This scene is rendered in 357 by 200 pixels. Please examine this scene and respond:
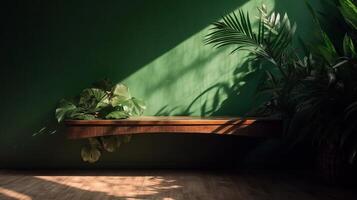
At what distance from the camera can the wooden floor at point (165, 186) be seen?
2715mm

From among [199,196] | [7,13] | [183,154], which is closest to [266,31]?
[183,154]

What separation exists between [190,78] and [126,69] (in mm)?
690

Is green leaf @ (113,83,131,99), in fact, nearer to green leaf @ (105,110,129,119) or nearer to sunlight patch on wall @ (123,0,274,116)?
sunlight patch on wall @ (123,0,274,116)

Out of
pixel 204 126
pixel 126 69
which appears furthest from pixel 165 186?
pixel 126 69

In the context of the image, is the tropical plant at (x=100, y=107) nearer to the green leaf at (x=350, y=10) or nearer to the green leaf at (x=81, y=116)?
the green leaf at (x=81, y=116)

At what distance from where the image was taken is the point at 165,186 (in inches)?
118

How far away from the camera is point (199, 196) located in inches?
106

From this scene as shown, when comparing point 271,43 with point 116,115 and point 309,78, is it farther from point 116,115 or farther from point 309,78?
point 116,115

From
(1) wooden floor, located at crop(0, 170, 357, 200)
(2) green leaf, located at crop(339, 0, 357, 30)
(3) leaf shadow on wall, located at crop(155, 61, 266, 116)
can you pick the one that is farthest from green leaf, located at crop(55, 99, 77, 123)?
(2) green leaf, located at crop(339, 0, 357, 30)

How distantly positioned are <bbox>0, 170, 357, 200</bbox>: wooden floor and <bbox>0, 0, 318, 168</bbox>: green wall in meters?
0.27

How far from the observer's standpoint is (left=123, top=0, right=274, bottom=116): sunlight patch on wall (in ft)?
12.2

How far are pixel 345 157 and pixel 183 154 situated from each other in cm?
157

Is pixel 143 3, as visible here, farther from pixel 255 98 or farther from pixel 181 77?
pixel 255 98

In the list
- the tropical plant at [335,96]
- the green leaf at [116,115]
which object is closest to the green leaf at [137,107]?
the green leaf at [116,115]
